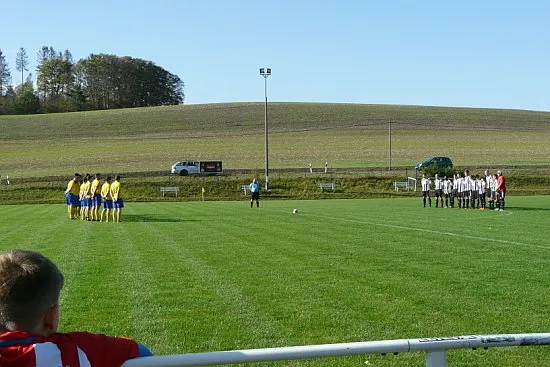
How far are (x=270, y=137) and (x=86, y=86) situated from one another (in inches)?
2461

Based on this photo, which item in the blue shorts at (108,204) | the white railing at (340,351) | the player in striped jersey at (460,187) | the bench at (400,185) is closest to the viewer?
the white railing at (340,351)

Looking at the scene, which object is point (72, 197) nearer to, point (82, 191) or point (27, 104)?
point (82, 191)

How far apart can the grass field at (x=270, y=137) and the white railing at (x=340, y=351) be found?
65529mm

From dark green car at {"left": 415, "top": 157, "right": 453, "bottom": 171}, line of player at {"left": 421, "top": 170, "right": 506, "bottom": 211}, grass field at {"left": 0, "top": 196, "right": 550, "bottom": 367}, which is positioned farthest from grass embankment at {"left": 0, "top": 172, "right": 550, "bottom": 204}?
grass field at {"left": 0, "top": 196, "right": 550, "bottom": 367}

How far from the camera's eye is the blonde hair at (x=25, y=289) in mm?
2850

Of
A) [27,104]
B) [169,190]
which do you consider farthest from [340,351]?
[27,104]

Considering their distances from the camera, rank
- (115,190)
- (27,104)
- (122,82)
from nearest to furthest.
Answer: (115,190) < (27,104) < (122,82)

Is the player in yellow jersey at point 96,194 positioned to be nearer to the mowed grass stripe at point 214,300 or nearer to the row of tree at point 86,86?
the mowed grass stripe at point 214,300

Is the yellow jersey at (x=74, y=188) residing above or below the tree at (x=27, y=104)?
below

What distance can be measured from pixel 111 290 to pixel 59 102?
438 feet

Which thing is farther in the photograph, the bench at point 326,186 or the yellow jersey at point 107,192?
the bench at point 326,186

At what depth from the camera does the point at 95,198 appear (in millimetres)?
29094

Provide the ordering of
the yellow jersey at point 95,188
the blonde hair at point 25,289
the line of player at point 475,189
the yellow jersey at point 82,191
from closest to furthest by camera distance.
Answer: the blonde hair at point 25,289, the yellow jersey at point 95,188, the yellow jersey at point 82,191, the line of player at point 475,189

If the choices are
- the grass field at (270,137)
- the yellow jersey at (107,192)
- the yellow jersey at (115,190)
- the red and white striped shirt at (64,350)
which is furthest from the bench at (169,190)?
the red and white striped shirt at (64,350)
